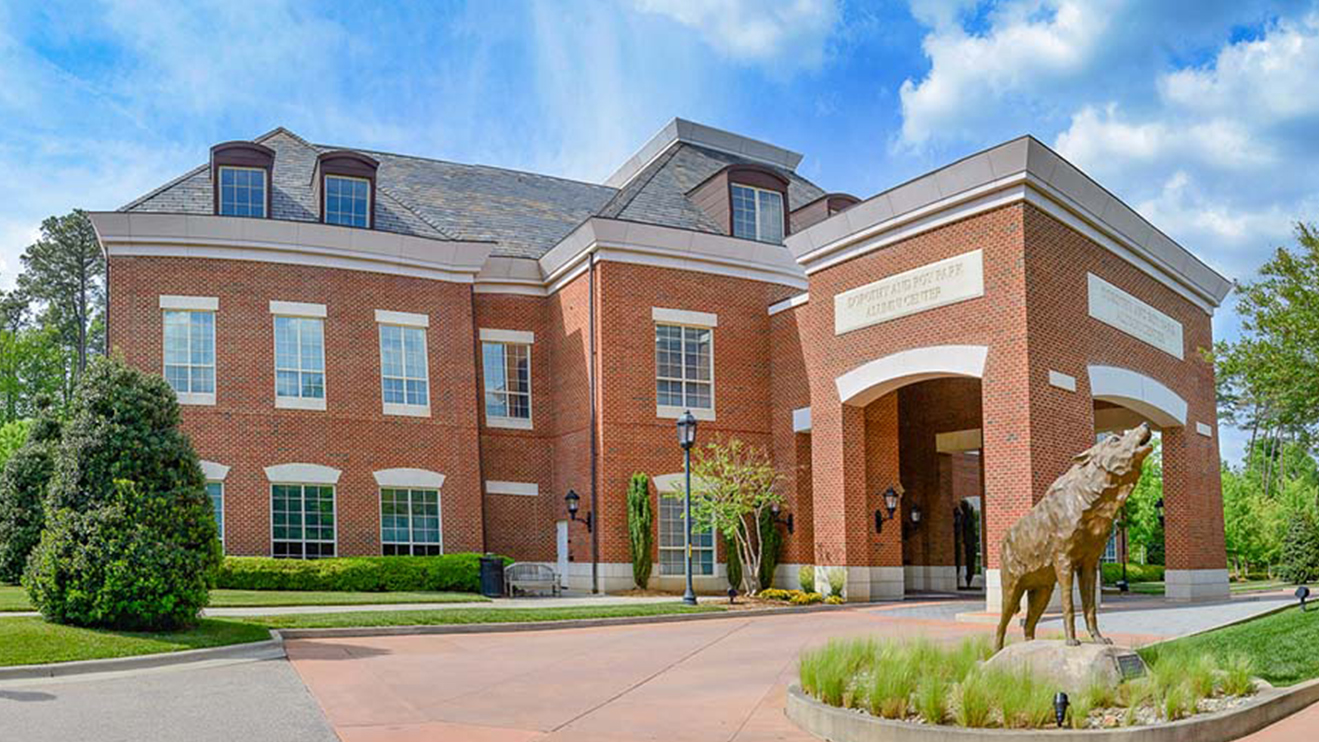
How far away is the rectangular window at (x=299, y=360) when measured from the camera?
26.0 metres

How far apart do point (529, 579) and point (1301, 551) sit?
65.3 ft

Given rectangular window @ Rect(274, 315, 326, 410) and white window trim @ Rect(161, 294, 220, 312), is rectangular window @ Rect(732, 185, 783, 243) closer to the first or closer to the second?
rectangular window @ Rect(274, 315, 326, 410)

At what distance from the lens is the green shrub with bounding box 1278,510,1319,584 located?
2789cm

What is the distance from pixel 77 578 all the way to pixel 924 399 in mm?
21537

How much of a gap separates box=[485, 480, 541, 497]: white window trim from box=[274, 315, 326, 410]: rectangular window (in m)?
4.77

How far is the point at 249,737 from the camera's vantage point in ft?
29.4

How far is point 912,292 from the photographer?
21.9m

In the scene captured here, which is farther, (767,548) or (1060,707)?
(767,548)

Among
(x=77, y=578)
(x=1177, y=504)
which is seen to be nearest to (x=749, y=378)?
(x=1177, y=504)

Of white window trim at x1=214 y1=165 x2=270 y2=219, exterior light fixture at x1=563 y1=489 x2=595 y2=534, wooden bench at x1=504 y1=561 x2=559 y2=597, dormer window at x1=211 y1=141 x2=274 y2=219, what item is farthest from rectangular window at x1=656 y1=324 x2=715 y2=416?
dormer window at x1=211 y1=141 x2=274 y2=219

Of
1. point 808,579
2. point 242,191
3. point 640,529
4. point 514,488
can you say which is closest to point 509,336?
point 514,488

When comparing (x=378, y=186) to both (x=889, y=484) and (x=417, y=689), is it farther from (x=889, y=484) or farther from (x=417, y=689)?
(x=417, y=689)

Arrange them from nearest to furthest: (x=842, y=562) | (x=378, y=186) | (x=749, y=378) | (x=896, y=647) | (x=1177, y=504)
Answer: (x=896, y=647), (x=842, y=562), (x=1177, y=504), (x=749, y=378), (x=378, y=186)

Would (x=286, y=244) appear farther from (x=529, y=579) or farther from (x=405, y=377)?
(x=529, y=579)
